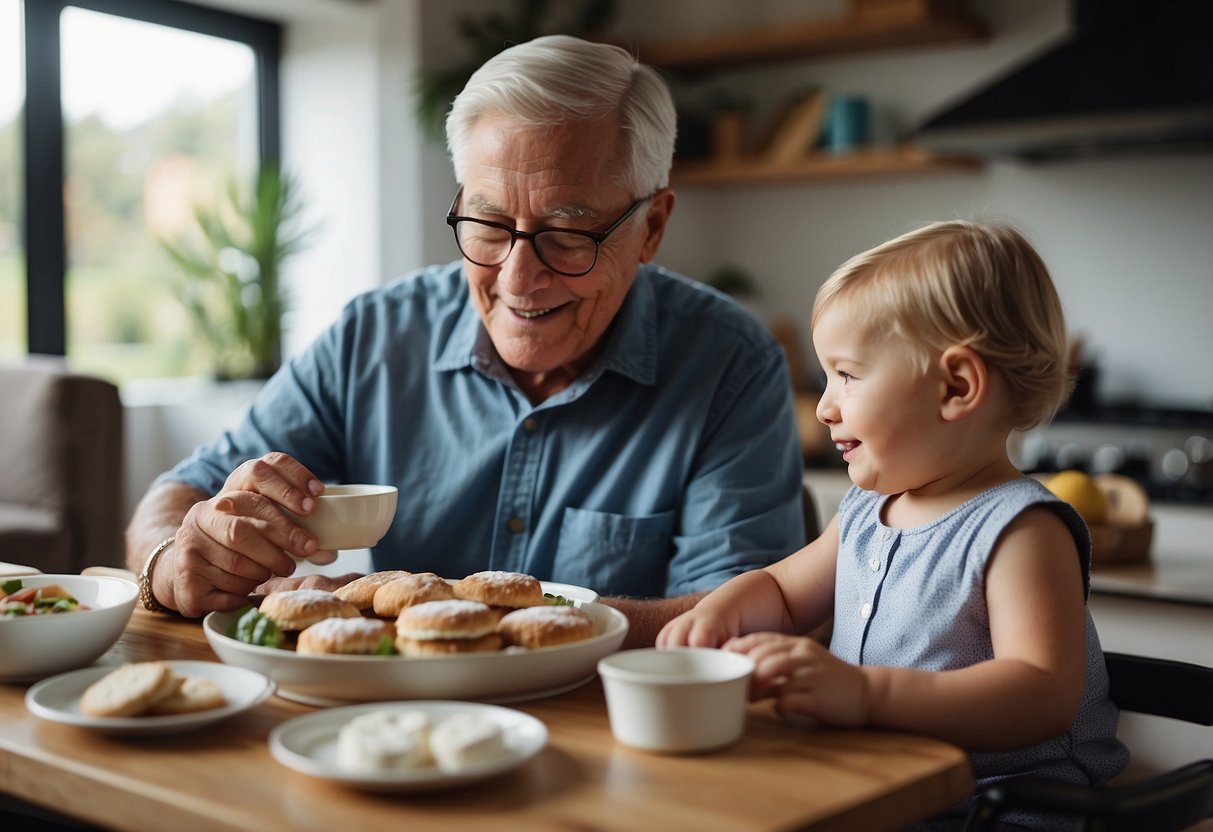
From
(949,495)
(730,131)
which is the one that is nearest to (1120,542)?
(949,495)

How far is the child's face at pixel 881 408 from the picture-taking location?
1230mm

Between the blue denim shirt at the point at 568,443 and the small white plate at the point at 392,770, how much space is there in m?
0.79

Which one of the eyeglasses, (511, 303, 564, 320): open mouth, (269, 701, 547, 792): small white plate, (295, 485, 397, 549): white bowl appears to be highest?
the eyeglasses

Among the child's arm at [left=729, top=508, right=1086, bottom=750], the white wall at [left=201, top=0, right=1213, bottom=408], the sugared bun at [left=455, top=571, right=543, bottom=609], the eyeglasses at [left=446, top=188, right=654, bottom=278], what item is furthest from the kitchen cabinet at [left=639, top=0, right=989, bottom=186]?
the sugared bun at [left=455, top=571, right=543, bottom=609]

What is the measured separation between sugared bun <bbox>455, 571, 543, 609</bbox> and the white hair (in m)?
0.76

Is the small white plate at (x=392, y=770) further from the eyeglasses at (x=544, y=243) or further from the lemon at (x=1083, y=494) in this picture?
the lemon at (x=1083, y=494)

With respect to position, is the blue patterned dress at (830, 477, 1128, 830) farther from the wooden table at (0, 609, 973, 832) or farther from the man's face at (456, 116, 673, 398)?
the man's face at (456, 116, 673, 398)

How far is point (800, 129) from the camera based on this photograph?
4.48 metres

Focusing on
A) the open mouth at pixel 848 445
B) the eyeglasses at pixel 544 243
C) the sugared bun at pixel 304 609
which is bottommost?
the sugared bun at pixel 304 609

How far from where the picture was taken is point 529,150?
65.0 inches

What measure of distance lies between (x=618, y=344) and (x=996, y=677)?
0.92 m

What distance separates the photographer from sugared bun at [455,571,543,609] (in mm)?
1096

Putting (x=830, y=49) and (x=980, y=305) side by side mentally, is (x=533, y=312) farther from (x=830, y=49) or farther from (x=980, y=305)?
(x=830, y=49)

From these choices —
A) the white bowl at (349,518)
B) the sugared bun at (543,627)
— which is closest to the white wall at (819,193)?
the white bowl at (349,518)
